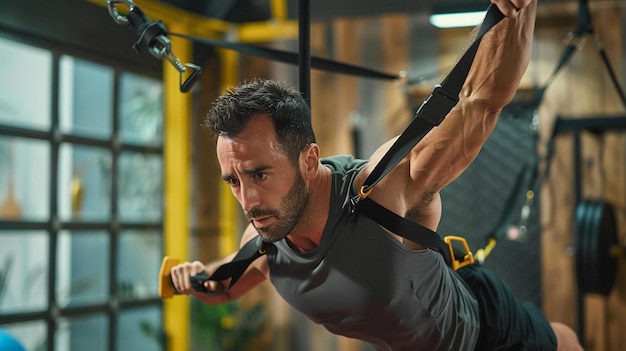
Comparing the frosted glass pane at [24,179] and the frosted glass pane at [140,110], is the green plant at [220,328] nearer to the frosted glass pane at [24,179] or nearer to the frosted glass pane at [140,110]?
the frosted glass pane at [140,110]

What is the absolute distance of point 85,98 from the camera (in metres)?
4.69

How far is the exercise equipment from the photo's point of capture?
4273 mm

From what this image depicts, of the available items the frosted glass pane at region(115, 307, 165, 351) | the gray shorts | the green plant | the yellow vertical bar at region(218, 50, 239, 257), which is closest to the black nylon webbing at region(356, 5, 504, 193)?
the gray shorts

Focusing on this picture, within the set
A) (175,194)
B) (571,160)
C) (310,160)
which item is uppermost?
(571,160)

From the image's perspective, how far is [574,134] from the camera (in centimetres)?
476

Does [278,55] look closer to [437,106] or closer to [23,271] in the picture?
[437,106]

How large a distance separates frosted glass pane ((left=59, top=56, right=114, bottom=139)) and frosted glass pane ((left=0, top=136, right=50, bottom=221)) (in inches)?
10.4

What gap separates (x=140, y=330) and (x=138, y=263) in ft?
1.45

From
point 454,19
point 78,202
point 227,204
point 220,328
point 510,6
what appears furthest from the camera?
point 227,204

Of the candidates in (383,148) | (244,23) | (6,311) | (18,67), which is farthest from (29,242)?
(383,148)

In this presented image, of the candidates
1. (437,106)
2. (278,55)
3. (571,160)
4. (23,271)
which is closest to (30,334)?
(23,271)

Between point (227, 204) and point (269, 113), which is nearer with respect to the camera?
point (269, 113)

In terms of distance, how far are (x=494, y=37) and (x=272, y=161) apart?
21.4 inches

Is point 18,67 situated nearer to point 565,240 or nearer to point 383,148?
point 383,148
